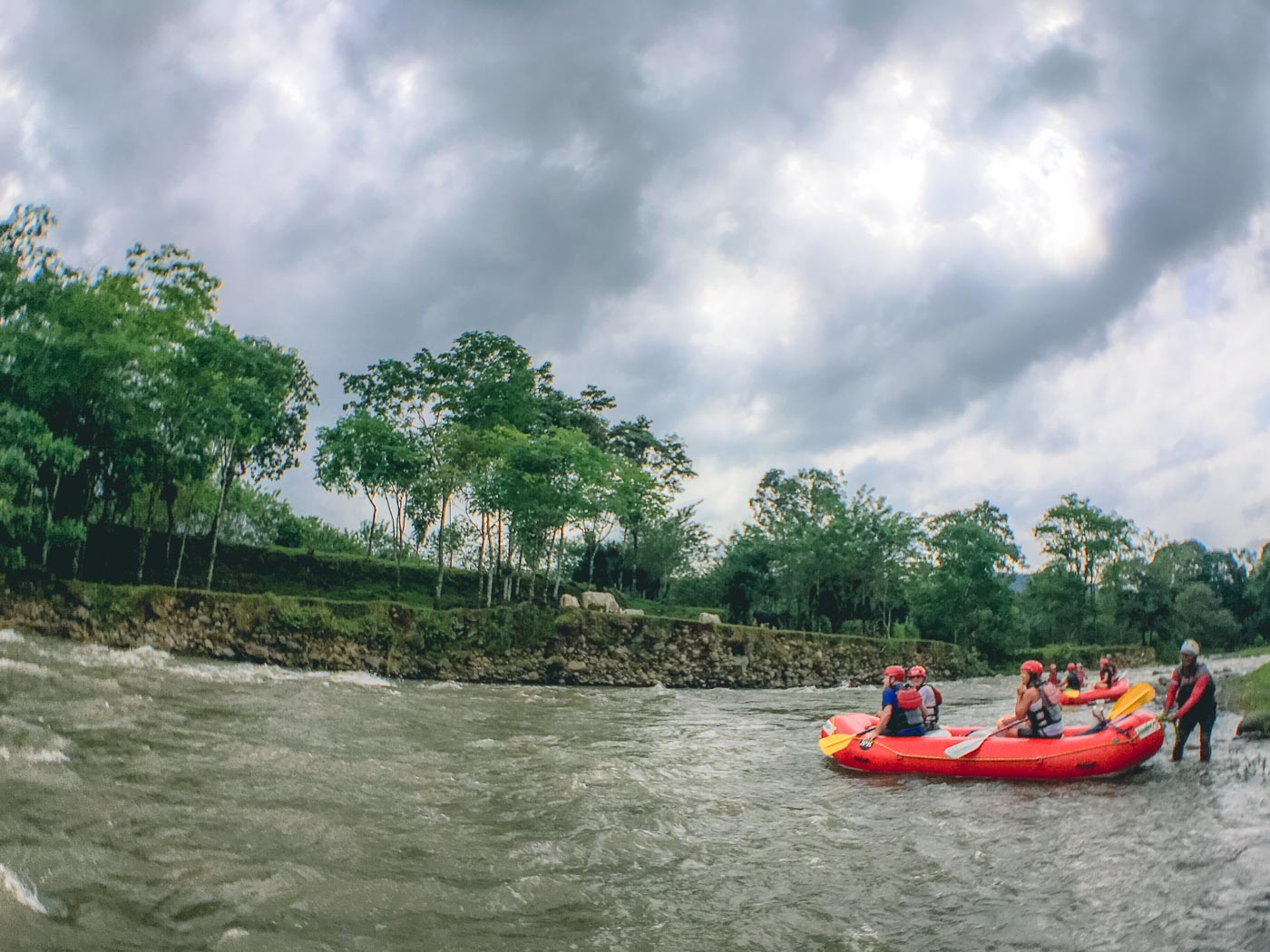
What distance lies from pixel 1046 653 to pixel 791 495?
20.0 m

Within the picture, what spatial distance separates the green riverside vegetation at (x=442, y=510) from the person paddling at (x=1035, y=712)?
20.7 m

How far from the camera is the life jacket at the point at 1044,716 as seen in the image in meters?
10.8

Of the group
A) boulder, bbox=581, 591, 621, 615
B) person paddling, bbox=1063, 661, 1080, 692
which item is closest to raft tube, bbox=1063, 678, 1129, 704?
person paddling, bbox=1063, 661, 1080, 692

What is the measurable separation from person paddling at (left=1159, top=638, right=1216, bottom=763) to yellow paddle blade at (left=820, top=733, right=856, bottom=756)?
3.96m

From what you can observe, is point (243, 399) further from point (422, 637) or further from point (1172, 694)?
point (1172, 694)

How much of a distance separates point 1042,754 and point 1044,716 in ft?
2.56

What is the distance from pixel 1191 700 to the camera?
1035 cm

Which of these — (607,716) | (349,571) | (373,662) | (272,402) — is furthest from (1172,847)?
(349,571)

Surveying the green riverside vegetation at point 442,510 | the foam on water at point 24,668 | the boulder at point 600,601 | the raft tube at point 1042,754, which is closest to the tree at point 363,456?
the green riverside vegetation at point 442,510

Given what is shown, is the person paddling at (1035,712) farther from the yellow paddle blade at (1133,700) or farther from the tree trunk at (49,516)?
the tree trunk at (49,516)

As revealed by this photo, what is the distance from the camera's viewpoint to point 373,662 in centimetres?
2228

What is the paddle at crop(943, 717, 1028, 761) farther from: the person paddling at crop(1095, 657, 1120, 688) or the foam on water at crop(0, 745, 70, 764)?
the person paddling at crop(1095, 657, 1120, 688)

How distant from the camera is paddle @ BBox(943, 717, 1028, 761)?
34.8 feet

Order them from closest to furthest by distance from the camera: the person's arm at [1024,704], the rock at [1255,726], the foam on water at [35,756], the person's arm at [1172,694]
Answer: the foam on water at [35,756] → the person's arm at [1172,694] → the person's arm at [1024,704] → the rock at [1255,726]
